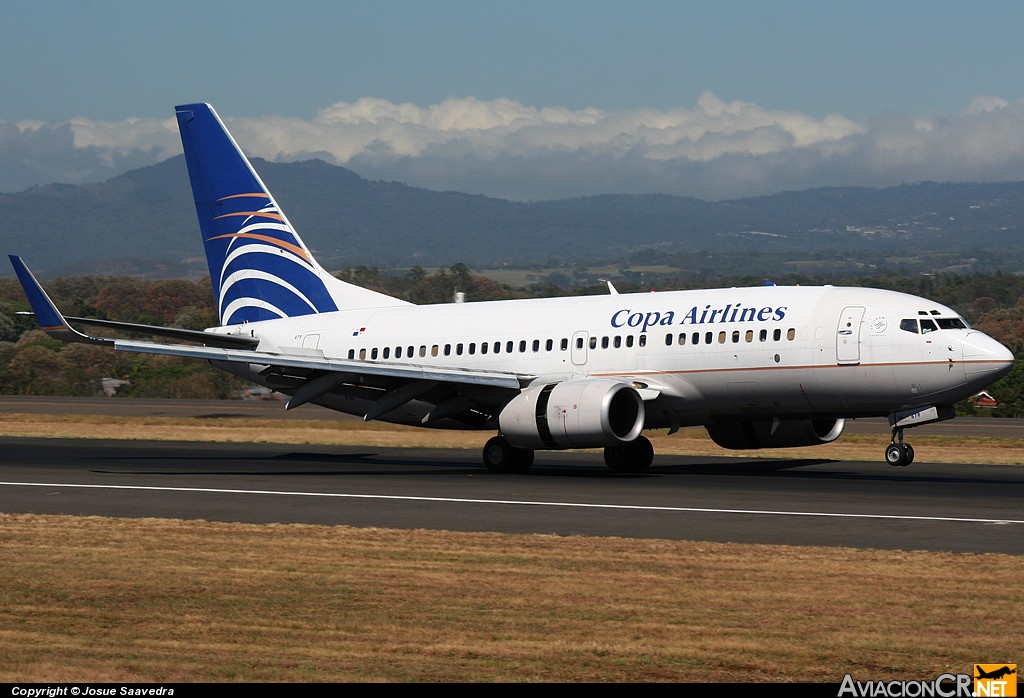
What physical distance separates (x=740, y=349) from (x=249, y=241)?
1497 centimetres

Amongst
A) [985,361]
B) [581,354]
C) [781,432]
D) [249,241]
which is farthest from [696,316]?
[249,241]

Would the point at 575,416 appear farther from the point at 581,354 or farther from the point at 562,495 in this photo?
the point at 562,495

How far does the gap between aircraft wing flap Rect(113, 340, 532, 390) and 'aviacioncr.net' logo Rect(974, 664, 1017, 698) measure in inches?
830

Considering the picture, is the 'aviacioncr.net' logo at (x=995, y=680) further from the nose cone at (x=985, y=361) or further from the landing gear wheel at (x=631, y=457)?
the landing gear wheel at (x=631, y=457)

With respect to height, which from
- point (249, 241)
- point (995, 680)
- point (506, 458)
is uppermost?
point (249, 241)

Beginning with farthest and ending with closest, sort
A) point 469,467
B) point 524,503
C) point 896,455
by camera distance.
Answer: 1. point 469,467
2. point 896,455
3. point 524,503

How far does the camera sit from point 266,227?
38.8 m

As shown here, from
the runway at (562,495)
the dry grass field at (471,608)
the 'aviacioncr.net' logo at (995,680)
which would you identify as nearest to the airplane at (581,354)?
the runway at (562,495)

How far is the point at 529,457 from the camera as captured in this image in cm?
3266

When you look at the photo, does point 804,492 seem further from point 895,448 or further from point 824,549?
point 824,549

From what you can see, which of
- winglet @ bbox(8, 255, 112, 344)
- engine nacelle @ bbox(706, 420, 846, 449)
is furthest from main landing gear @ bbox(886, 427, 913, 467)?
winglet @ bbox(8, 255, 112, 344)

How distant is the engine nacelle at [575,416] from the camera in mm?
30016

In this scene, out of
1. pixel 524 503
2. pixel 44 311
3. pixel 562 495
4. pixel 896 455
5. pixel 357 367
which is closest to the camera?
pixel 524 503

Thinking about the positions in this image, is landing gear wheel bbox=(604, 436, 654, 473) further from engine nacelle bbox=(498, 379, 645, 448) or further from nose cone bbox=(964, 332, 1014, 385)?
nose cone bbox=(964, 332, 1014, 385)
